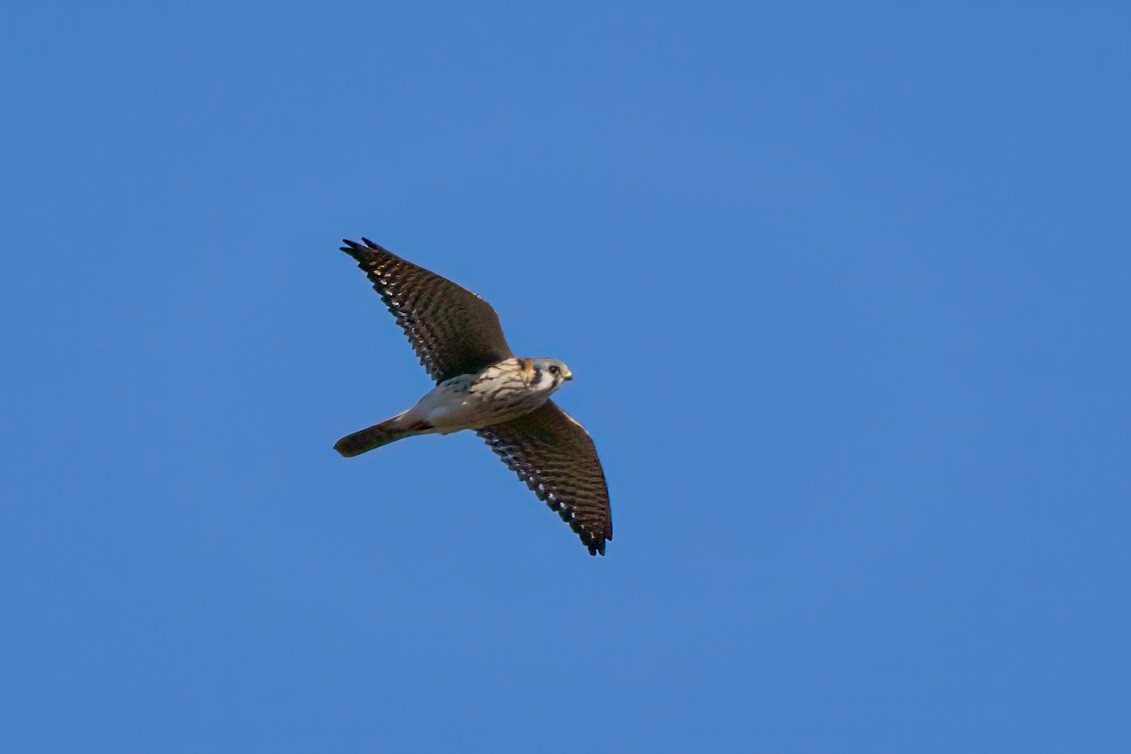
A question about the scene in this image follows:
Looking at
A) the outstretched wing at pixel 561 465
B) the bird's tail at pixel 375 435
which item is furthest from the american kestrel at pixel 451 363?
the outstretched wing at pixel 561 465

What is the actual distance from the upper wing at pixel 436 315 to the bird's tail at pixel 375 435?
0.52 m

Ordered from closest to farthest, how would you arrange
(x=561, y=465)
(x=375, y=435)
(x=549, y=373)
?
(x=549, y=373)
(x=375, y=435)
(x=561, y=465)

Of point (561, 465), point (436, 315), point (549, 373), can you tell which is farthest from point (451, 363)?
point (561, 465)

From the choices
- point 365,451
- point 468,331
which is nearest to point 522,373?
point 468,331

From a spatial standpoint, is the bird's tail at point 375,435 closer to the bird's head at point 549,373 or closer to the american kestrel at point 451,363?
the american kestrel at point 451,363

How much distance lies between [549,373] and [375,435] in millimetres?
1673

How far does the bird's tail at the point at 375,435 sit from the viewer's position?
570 inches

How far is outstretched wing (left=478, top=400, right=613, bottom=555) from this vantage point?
15414 millimetres

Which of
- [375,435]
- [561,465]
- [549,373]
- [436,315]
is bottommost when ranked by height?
[561,465]

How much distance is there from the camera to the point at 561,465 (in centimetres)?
1569

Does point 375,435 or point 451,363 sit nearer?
point 375,435

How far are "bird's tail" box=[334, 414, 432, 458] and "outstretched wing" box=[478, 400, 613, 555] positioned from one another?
1103 millimetres

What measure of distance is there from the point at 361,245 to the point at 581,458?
10.1 feet

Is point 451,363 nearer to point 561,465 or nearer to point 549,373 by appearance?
point 549,373
